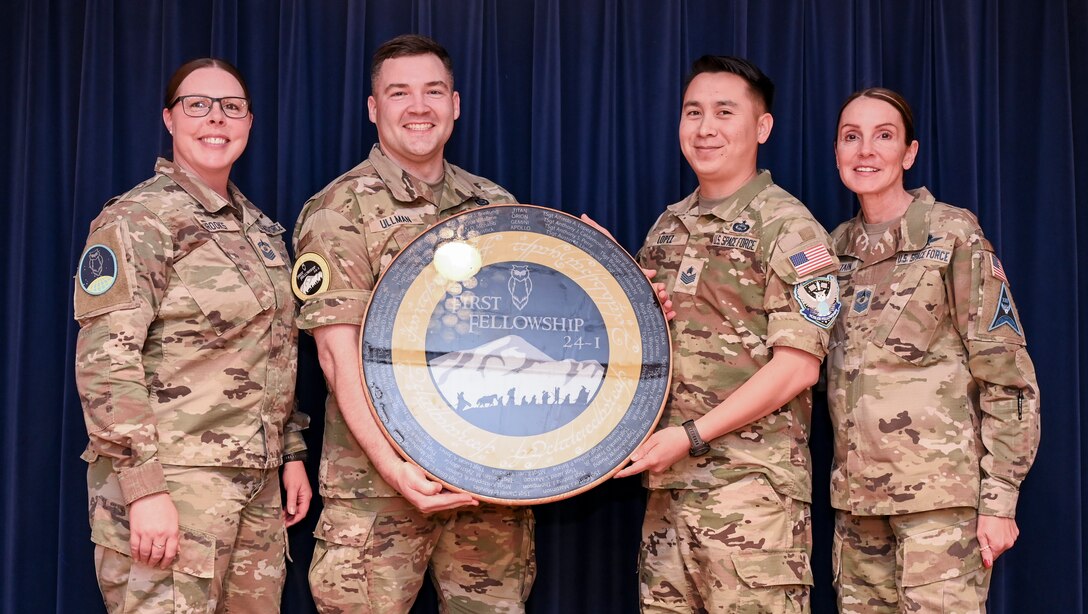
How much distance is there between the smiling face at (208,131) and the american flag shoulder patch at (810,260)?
1.65 m

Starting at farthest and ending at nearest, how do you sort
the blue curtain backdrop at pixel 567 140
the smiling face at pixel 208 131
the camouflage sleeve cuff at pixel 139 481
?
the blue curtain backdrop at pixel 567 140, the smiling face at pixel 208 131, the camouflage sleeve cuff at pixel 139 481

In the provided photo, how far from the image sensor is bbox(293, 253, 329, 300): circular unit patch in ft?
9.39

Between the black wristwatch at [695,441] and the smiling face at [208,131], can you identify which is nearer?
the black wristwatch at [695,441]

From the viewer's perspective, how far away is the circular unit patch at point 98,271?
265 cm

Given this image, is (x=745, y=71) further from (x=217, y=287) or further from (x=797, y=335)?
(x=217, y=287)

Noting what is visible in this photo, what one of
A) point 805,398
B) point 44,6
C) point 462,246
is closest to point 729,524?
point 805,398

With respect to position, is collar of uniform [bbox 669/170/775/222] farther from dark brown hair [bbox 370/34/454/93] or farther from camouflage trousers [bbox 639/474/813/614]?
dark brown hair [bbox 370/34/454/93]

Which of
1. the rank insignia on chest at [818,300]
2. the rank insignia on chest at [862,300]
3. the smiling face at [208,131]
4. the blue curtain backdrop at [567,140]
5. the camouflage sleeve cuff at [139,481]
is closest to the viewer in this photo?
the camouflage sleeve cuff at [139,481]

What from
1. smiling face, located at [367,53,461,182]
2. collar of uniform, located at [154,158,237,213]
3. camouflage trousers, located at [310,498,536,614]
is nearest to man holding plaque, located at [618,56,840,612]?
camouflage trousers, located at [310,498,536,614]

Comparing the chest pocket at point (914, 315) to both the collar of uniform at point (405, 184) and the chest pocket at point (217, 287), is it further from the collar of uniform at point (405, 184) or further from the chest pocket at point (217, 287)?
the chest pocket at point (217, 287)

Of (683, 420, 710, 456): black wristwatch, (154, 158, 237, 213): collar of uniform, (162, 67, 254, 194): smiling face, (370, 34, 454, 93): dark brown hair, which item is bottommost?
(683, 420, 710, 456): black wristwatch

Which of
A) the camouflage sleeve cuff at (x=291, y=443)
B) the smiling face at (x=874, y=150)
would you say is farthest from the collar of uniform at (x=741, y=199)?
the camouflage sleeve cuff at (x=291, y=443)

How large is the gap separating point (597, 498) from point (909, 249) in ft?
4.46

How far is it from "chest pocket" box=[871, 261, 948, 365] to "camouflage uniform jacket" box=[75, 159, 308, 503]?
174cm
